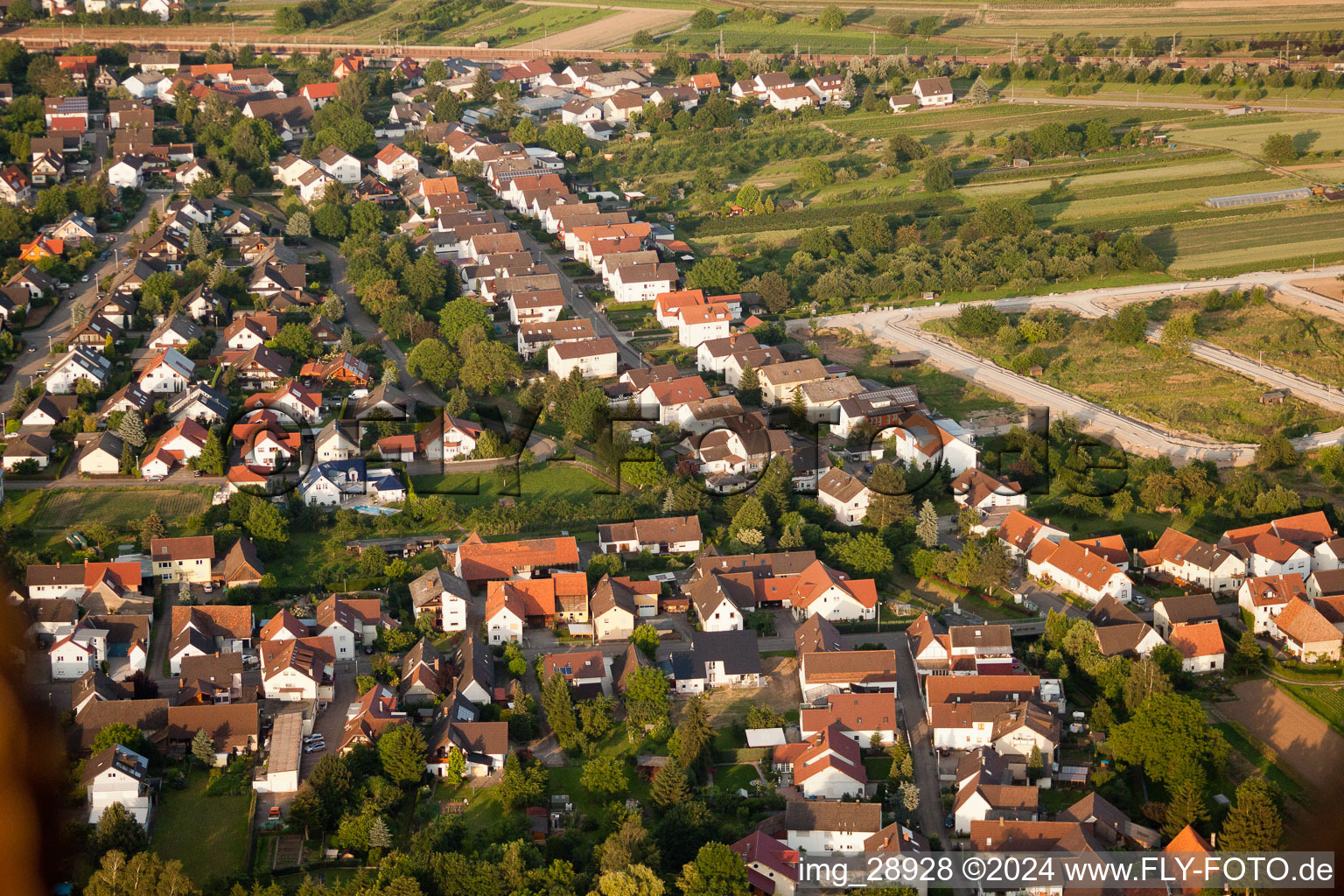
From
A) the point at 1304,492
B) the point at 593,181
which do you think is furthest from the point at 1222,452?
the point at 593,181

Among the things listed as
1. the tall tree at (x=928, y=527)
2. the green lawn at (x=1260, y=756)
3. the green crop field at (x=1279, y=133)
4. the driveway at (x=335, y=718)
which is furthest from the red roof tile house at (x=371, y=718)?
the green crop field at (x=1279, y=133)

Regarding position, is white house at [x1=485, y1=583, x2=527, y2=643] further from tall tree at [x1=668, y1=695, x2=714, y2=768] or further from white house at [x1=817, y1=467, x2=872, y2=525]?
white house at [x1=817, y1=467, x2=872, y2=525]

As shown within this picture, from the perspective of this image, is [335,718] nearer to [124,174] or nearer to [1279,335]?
[1279,335]

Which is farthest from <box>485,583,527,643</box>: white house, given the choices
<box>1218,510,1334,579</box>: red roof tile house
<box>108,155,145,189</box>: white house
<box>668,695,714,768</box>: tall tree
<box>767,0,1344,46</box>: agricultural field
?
<box>767,0,1344,46</box>: agricultural field

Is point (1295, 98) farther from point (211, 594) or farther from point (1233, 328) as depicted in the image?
point (211, 594)

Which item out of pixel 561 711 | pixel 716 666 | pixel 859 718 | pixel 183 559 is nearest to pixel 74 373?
pixel 183 559

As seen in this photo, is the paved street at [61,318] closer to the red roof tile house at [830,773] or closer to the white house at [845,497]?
the white house at [845,497]
